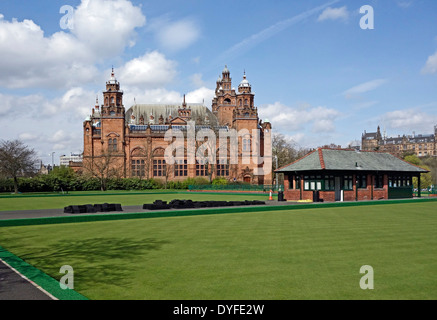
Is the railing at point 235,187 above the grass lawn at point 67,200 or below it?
above

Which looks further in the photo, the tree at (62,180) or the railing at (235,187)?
the tree at (62,180)

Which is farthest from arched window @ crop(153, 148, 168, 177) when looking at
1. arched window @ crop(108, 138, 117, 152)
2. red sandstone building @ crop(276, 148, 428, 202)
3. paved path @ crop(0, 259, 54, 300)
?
paved path @ crop(0, 259, 54, 300)

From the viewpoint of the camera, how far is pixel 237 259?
1083cm

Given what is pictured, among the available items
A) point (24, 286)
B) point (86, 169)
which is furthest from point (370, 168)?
point (86, 169)

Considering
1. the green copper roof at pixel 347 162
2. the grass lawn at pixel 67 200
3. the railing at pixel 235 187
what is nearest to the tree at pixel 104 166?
the railing at pixel 235 187

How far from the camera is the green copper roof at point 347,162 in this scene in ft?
121

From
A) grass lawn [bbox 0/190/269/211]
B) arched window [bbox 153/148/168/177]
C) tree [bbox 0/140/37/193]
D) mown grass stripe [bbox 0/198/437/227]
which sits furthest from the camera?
arched window [bbox 153/148/168/177]

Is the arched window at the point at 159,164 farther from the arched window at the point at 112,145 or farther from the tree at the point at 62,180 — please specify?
the tree at the point at 62,180

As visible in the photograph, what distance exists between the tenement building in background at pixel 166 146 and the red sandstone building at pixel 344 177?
1478 inches

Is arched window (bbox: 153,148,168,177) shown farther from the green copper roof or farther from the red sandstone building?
the red sandstone building

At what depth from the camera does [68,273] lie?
9.29m

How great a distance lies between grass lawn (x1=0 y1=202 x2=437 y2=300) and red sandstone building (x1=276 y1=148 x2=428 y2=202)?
1813cm

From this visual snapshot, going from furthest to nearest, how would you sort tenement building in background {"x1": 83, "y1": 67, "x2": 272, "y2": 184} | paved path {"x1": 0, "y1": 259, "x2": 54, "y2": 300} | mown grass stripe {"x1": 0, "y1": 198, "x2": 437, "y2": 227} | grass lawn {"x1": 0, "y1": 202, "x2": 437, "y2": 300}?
tenement building in background {"x1": 83, "y1": 67, "x2": 272, "y2": 184} < mown grass stripe {"x1": 0, "y1": 198, "x2": 437, "y2": 227} < grass lawn {"x1": 0, "y1": 202, "x2": 437, "y2": 300} < paved path {"x1": 0, "y1": 259, "x2": 54, "y2": 300}

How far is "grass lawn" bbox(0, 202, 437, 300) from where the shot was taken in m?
8.03
